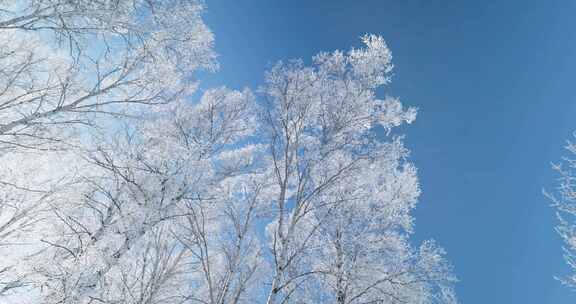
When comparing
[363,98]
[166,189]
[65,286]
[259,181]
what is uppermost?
[363,98]

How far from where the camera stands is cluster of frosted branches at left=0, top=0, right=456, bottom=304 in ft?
15.3

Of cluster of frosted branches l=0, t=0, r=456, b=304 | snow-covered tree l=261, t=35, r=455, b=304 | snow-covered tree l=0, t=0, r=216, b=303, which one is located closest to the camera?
snow-covered tree l=0, t=0, r=216, b=303

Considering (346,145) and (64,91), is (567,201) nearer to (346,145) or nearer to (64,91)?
(346,145)

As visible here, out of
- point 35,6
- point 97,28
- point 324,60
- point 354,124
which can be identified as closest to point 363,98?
point 354,124

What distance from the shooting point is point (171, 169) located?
20.2ft

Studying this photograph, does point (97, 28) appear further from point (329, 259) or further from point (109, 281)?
point (329, 259)

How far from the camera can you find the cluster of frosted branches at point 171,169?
4.65 meters

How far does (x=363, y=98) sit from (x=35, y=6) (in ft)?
16.6

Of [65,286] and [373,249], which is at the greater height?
[373,249]

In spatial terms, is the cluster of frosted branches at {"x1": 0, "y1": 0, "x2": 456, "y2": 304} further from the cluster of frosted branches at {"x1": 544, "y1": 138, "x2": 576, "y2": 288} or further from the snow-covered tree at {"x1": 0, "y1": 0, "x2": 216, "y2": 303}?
the cluster of frosted branches at {"x1": 544, "y1": 138, "x2": 576, "y2": 288}

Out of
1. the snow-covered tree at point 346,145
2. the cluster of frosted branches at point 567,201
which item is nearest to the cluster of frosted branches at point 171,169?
the snow-covered tree at point 346,145

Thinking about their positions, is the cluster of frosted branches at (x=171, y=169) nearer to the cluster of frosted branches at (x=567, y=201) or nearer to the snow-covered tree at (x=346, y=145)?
the snow-covered tree at (x=346, y=145)

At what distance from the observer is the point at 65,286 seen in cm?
442

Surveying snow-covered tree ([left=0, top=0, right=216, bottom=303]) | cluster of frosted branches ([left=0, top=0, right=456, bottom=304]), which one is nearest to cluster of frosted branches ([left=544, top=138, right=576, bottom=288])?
cluster of frosted branches ([left=0, top=0, right=456, bottom=304])
